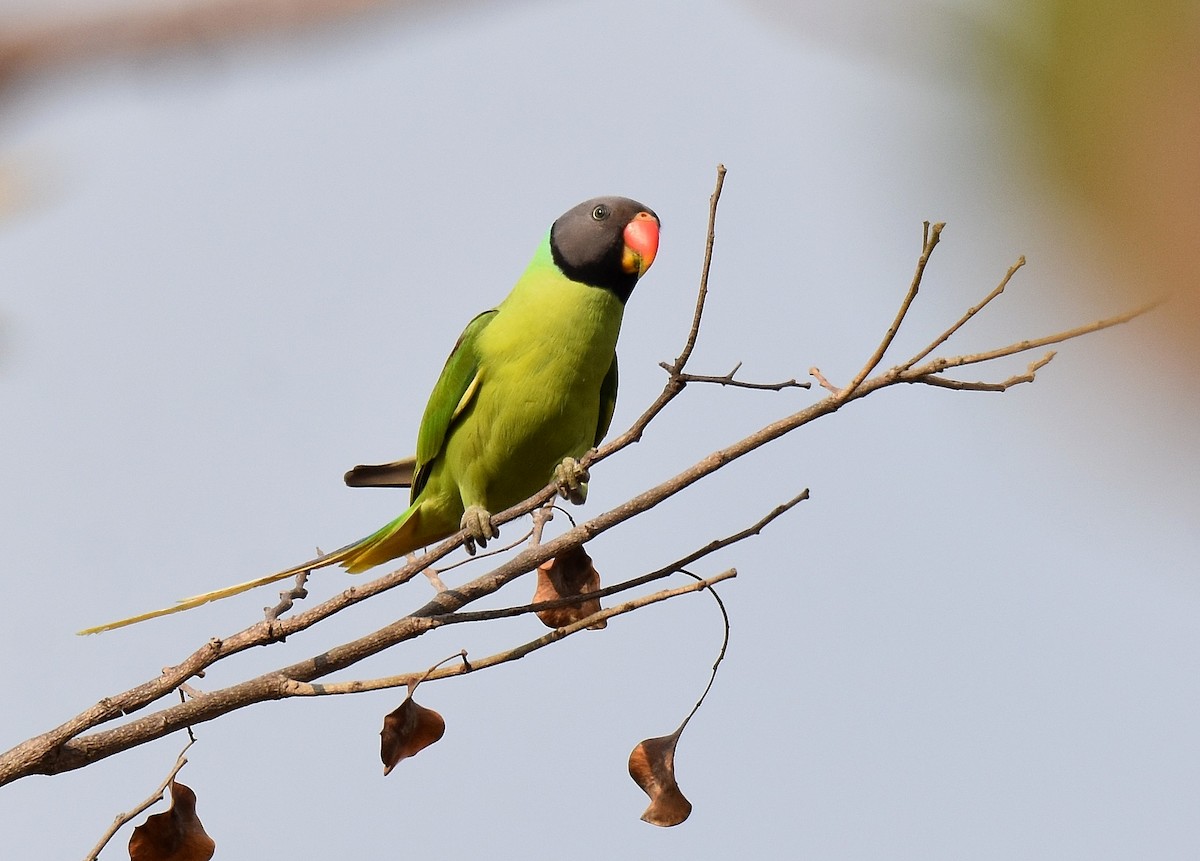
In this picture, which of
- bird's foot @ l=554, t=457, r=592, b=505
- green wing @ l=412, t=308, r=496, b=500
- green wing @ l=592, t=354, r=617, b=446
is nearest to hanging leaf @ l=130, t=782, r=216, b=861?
bird's foot @ l=554, t=457, r=592, b=505

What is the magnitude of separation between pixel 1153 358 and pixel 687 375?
215 centimetres

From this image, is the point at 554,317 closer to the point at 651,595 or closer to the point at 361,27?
the point at 651,595

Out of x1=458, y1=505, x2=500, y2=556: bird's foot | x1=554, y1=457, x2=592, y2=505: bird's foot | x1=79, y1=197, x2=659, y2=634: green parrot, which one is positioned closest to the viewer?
x1=554, y1=457, x2=592, y2=505: bird's foot

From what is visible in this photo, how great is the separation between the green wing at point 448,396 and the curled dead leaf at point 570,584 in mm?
1360

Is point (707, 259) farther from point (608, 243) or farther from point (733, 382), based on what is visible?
point (608, 243)

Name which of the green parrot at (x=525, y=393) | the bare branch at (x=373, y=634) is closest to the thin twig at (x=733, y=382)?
the bare branch at (x=373, y=634)

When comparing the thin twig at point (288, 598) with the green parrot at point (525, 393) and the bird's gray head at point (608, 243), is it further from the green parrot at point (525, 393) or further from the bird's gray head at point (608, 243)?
the bird's gray head at point (608, 243)

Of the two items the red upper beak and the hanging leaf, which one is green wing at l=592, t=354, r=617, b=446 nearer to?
the red upper beak

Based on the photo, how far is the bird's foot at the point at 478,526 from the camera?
384 cm

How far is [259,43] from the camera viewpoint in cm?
42

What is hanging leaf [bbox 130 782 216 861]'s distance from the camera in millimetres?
2623

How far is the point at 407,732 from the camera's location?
2.78m

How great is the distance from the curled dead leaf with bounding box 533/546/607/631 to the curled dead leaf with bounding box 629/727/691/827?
0.35 meters

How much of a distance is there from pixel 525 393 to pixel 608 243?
0.66 m
